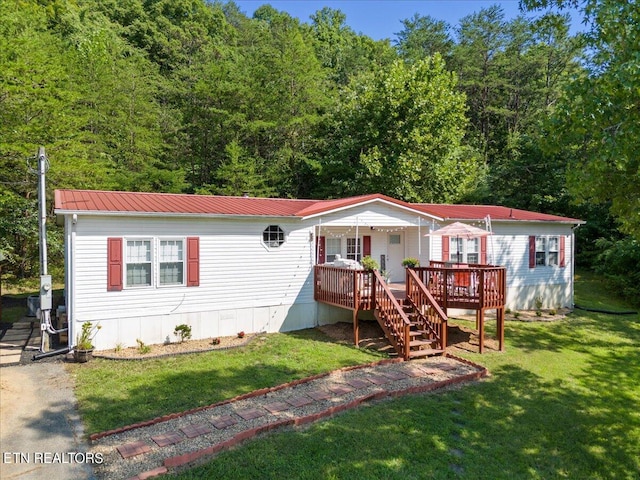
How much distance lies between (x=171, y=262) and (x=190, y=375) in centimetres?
328

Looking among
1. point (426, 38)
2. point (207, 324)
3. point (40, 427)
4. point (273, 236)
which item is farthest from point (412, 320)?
point (426, 38)

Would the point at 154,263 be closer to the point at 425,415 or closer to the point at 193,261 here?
the point at 193,261

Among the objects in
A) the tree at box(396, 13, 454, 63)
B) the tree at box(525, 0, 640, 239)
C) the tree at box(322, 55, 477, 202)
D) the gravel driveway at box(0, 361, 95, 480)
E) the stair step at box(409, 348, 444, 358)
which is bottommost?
the gravel driveway at box(0, 361, 95, 480)

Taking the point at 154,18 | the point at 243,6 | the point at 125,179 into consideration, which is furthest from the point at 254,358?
the point at 243,6

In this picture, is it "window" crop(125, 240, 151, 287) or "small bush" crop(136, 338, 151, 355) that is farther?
"window" crop(125, 240, 151, 287)

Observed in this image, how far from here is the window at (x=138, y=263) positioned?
966 centimetres

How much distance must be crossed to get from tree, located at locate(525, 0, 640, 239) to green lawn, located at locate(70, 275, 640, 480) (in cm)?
353

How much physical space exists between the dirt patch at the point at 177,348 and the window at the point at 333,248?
3.90 meters

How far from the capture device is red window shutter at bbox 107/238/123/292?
30.6 ft

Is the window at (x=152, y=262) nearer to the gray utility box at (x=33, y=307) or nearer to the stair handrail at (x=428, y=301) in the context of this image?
the gray utility box at (x=33, y=307)

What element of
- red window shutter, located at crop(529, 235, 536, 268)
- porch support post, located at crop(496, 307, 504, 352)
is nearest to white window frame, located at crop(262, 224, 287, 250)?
porch support post, located at crop(496, 307, 504, 352)

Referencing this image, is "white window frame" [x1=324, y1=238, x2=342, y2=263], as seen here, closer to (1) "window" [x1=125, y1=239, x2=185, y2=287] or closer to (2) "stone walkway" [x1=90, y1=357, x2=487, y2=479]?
(1) "window" [x1=125, y1=239, x2=185, y2=287]

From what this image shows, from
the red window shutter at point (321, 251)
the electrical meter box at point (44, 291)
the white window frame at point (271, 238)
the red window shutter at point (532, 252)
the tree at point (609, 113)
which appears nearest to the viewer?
the tree at point (609, 113)

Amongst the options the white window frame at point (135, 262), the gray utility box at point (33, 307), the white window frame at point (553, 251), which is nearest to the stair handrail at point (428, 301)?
the white window frame at point (135, 262)
